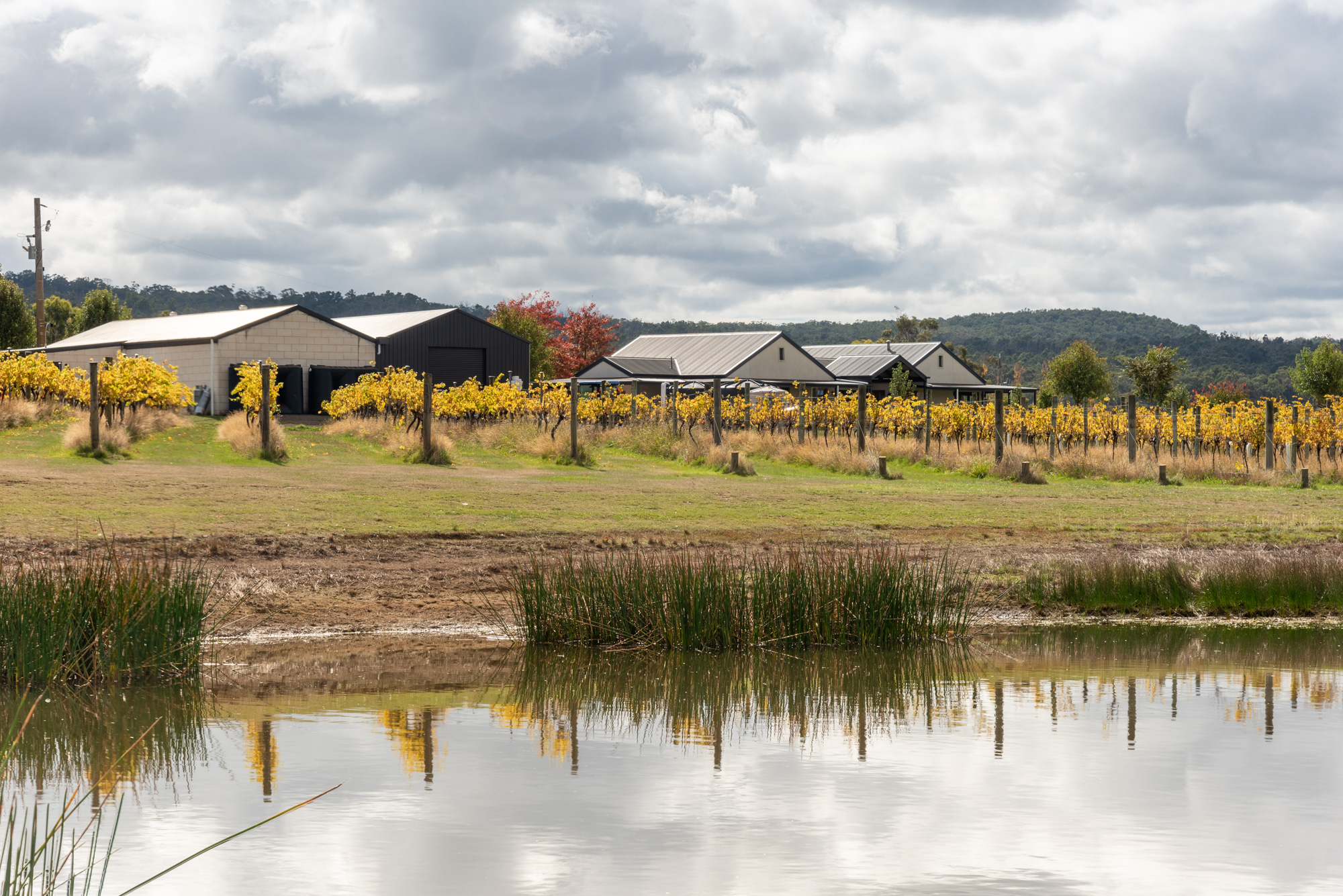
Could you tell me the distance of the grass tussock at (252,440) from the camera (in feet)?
86.7

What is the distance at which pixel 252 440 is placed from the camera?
2708 cm

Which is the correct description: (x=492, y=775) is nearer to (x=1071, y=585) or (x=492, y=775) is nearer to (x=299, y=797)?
(x=299, y=797)

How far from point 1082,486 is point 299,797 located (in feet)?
70.0

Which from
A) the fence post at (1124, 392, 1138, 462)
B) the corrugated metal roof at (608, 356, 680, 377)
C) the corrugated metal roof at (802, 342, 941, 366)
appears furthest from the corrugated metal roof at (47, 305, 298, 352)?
the corrugated metal roof at (802, 342, 941, 366)

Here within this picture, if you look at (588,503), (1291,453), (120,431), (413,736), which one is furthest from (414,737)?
(1291,453)

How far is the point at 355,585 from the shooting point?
45.2ft

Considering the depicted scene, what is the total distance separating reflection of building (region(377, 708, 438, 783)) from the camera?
7.77m

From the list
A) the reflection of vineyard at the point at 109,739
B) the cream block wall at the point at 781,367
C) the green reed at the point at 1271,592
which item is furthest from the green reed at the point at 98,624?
the cream block wall at the point at 781,367

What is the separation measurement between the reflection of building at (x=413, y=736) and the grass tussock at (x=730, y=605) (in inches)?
91.1

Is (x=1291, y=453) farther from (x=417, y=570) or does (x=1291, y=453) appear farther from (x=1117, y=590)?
(x=417, y=570)

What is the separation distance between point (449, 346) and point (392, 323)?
2.97 meters

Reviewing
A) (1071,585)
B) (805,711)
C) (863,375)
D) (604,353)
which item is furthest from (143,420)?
(604,353)

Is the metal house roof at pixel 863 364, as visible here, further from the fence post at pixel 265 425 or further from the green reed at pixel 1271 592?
the green reed at pixel 1271 592

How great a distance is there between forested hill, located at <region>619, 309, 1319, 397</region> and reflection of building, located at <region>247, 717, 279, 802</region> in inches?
3555
